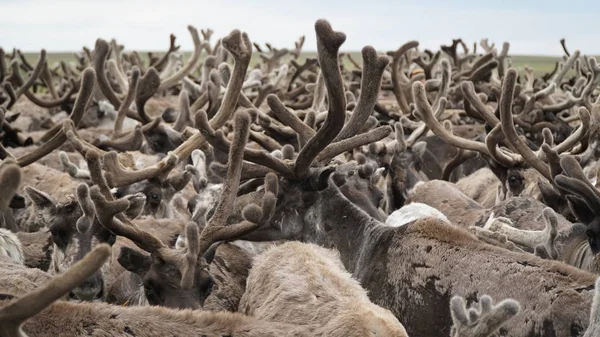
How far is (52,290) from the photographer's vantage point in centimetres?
196

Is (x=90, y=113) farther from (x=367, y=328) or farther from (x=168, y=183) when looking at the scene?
(x=367, y=328)

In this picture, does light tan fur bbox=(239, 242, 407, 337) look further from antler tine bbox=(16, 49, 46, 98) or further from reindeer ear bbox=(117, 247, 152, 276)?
antler tine bbox=(16, 49, 46, 98)

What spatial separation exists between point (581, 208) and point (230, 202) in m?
1.67

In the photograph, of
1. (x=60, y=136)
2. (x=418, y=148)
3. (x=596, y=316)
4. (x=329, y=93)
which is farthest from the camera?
(x=418, y=148)

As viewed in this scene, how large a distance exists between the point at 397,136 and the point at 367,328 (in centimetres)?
487

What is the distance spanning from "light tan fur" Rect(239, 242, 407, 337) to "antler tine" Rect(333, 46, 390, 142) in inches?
35.0

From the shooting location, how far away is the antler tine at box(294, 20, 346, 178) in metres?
3.96

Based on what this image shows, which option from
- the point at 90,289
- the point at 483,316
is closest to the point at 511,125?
the point at 90,289

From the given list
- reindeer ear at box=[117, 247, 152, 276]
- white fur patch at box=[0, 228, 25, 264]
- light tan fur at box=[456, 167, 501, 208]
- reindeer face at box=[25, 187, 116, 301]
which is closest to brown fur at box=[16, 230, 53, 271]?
white fur patch at box=[0, 228, 25, 264]

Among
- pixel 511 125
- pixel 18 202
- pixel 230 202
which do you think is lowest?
pixel 18 202

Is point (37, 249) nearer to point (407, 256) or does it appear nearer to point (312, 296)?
point (407, 256)

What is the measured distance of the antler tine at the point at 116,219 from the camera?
385 cm

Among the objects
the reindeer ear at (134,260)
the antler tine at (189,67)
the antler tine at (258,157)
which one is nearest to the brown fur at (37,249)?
the antler tine at (258,157)

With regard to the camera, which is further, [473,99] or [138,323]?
[473,99]
